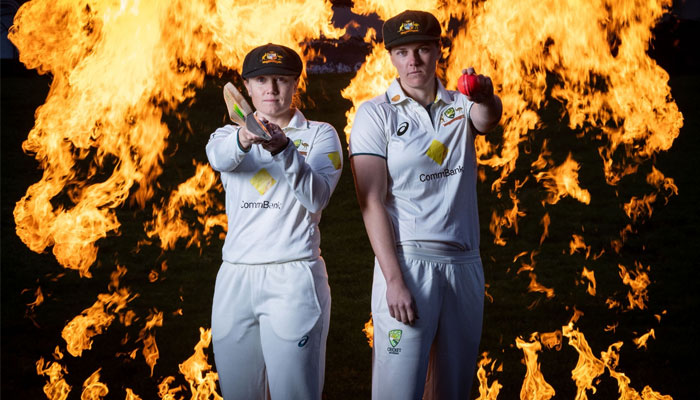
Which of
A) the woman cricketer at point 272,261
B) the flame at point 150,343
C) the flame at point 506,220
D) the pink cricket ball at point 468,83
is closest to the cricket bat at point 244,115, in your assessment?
the woman cricketer at point 272,261

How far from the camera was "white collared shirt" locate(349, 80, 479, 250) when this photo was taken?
3.23 meters

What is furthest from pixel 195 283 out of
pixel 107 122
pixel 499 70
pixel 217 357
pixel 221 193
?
pixel 217 357

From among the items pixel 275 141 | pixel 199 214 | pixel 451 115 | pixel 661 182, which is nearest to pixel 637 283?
pixel 661 182

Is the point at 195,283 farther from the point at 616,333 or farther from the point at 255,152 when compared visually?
the point at 255,152

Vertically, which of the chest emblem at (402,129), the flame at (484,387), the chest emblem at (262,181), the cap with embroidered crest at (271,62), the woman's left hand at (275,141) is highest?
the cap with embroidered crest at (271,62)

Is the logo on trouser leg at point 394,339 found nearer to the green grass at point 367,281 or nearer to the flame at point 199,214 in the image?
the green grass at point 367,281

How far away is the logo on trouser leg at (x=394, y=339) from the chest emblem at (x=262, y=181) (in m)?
0.88

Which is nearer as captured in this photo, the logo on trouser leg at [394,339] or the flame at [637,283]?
the logo on trouser leg at [394,339]

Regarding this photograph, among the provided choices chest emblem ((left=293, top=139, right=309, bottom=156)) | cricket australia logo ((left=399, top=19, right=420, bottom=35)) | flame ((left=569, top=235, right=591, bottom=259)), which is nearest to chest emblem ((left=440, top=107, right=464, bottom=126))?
cricket australia logo ((left=399, top=19, right=420, bottom=35))

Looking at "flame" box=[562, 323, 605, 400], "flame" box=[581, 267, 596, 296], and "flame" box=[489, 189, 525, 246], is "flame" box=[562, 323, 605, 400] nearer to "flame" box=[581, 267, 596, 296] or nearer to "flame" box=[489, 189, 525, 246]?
"flame" box=[581, 267, 596, 296]

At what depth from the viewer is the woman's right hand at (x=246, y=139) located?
117 inches

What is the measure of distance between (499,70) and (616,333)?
3.77 metres

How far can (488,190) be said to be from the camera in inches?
506

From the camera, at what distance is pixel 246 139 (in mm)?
3061
